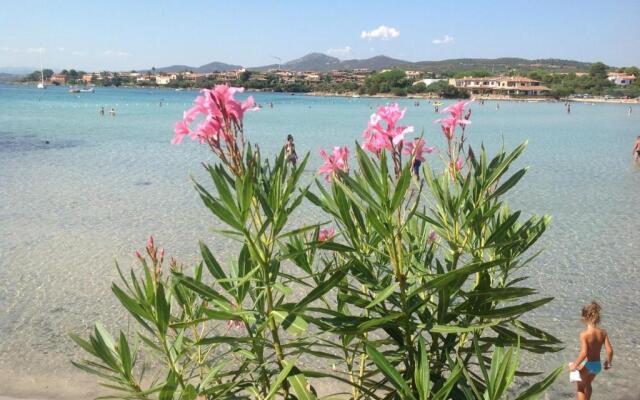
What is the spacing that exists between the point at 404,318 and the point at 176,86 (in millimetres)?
162564

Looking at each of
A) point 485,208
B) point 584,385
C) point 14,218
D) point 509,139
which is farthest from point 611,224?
point 509,139

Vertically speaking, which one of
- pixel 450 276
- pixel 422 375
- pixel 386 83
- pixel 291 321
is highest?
pixel 386 83

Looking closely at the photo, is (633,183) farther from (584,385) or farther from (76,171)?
(76,171)

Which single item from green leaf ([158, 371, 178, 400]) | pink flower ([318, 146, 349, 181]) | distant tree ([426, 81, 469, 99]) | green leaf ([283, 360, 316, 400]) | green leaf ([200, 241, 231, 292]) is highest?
distant tree ([426, 81, 469, 99])

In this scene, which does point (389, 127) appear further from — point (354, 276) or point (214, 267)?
point (214, 267)

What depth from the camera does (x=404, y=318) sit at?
64.0 inches

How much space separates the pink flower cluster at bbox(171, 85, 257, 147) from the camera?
1537mm

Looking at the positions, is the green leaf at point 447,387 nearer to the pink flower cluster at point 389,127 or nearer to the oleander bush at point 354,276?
the oleander bush at point 354,276

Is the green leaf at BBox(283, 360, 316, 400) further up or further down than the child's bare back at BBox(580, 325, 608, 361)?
further up

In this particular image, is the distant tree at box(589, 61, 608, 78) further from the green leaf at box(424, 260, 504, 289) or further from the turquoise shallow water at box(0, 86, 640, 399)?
the green leaf at box(424, 260, 504, 289)

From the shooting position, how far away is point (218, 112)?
1.55 meters

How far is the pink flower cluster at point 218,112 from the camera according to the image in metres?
1.54

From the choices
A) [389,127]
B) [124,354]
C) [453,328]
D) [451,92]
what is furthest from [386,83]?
[453,328]

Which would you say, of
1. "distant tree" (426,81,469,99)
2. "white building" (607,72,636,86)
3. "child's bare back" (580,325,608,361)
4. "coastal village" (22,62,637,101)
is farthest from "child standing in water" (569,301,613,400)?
"white building" (607,72,636,86)
